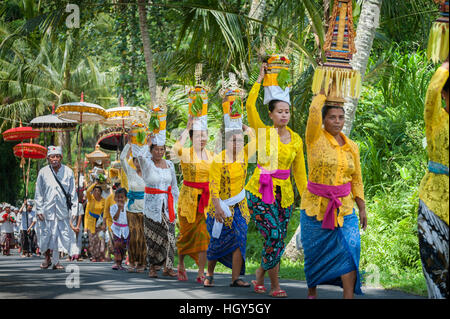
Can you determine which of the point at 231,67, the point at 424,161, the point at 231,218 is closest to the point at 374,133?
the point at 424,161

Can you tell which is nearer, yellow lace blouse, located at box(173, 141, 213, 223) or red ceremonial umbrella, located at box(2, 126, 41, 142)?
yellow lace blouse, located at box(173, 141, 213, 223)

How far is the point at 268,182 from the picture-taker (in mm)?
7430

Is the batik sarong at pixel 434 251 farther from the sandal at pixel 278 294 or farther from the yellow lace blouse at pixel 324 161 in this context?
the sandal at pixel 278 294

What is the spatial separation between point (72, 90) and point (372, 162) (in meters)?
22.1

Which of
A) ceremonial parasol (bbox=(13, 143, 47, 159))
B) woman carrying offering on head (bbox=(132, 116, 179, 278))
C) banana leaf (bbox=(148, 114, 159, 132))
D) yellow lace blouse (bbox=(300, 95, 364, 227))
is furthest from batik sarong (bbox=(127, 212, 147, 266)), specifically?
ceremonial parasol (bbox=(13, 143, 47, 159))

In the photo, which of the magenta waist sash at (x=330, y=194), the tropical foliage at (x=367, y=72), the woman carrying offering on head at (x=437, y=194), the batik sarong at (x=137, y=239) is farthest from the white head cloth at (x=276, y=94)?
the batik sarong at (x=137, y=239)

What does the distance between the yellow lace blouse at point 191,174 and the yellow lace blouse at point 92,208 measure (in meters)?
6.45

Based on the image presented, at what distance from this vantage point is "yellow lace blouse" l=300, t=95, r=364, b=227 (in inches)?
247

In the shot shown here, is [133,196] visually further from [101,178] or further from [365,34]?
[365,34]

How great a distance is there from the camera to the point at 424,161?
36.8ft

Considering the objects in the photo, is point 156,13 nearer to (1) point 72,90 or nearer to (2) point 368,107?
(2) point 368,107

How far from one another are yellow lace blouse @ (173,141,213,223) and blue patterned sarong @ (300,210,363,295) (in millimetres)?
3263

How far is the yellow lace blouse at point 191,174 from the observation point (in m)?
9.62

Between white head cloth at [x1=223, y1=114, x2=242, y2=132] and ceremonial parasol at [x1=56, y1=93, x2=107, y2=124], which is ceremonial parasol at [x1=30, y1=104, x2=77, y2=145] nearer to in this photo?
ceremonial parasol at [x1=56, y1=93, x2=107, y2=124]
